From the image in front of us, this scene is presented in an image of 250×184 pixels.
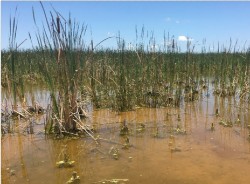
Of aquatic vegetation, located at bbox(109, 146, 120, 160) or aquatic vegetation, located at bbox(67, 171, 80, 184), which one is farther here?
aquatic vegetation, located at bbox(109, 146, 120, 160)

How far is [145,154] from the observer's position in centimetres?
383

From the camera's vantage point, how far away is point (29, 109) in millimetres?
5824

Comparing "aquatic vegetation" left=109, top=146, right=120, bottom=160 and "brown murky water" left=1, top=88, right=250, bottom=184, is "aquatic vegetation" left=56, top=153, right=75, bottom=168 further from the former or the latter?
"aquatic vegetation" left=109, top=146, right=120, bottom=160

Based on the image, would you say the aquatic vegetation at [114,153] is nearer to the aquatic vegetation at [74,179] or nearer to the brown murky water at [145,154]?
the brown murky water at [145,154]

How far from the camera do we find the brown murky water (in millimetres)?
3213

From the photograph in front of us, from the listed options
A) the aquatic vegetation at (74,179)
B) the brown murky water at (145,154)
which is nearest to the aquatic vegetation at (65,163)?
the brown murky water at (145,154)

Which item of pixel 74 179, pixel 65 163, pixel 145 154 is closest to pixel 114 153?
pixel 145 154

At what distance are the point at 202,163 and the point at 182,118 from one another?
2042mm

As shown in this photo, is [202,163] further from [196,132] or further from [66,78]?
[66,78]

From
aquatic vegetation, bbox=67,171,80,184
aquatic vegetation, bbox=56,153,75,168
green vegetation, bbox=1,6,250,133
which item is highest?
green vegetation, bbox=1,6,250,133

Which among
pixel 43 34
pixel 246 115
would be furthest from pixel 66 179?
pixel 246 115

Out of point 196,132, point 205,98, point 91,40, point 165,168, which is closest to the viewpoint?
point 165,168

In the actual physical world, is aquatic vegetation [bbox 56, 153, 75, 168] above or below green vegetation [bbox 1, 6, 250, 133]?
below

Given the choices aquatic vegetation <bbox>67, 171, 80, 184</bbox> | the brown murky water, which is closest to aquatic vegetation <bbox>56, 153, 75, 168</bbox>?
the brown murky water
